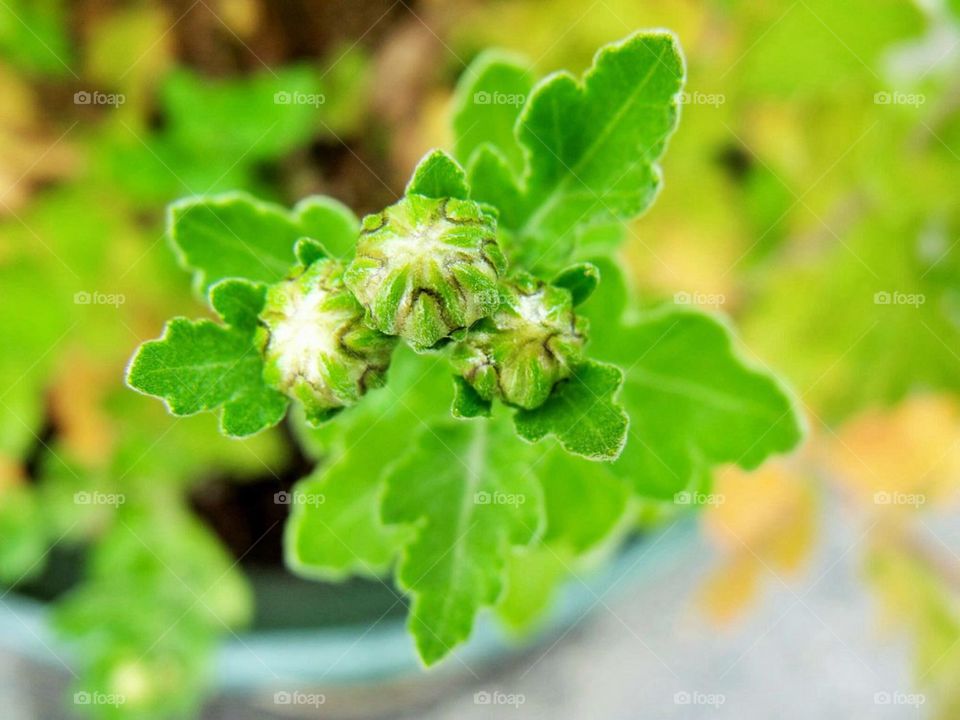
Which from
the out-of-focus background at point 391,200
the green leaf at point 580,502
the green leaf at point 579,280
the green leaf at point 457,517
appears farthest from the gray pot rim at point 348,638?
the green leaf at point 579,280

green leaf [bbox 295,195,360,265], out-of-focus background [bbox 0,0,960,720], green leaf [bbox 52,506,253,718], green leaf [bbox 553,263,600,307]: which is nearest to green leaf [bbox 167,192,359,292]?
green leaf [bbox 295,195,360,265]

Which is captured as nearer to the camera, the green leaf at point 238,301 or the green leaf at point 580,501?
the green leaf at point 238,301

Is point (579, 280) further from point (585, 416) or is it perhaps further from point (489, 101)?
point (489, 101)

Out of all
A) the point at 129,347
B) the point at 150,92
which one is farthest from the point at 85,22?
the point at 129,347

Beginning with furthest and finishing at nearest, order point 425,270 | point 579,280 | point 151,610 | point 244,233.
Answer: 1. point 151,610
2. point 244,233
3. point 579,280
4. point 425,270

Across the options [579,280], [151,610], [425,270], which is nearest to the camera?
[425,270]

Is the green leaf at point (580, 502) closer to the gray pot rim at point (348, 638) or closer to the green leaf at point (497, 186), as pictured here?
the green leaf at point (497, 186)

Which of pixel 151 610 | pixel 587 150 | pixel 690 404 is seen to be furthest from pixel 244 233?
pixel 151 610
